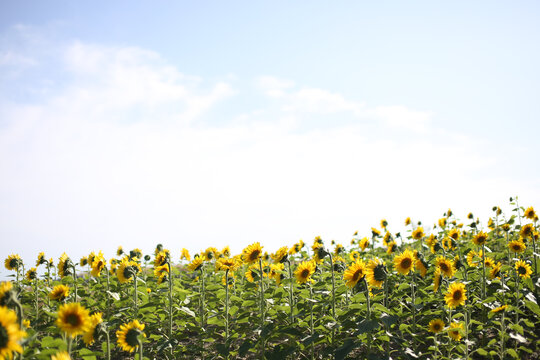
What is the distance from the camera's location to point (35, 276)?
7.96 meters

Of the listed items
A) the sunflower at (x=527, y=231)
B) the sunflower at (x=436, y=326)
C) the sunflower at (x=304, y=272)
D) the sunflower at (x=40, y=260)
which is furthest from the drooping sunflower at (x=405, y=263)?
the sunflower at (x=40, y=260)

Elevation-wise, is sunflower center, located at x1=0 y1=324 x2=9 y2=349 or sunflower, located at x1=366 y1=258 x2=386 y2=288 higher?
sunflower center, located at x1=0 y1=324 x2=9 y2=349

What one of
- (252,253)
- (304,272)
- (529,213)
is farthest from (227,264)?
(529,213)

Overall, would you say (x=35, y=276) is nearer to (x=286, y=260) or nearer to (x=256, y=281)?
(x=256, y=281)

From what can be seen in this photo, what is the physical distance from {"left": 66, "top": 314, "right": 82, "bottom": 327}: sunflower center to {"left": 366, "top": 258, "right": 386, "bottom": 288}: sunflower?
3233mm

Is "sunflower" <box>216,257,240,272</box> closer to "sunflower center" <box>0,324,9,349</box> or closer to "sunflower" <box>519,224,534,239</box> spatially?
"sunflower center" <box>0,324,9,349</box>

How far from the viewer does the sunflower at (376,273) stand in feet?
15.8

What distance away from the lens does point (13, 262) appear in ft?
26.3

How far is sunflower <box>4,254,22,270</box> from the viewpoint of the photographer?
7938 millimetres

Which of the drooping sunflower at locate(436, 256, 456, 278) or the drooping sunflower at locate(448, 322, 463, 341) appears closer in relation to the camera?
the drooping sunflower at locate(448, 322, 463, 341)

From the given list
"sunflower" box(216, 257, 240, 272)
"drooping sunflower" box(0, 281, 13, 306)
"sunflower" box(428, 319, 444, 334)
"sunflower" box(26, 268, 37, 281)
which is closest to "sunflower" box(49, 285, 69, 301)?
"drooping sunflower" box(0, 281, 13, 306)

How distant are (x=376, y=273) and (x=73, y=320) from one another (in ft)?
11.0

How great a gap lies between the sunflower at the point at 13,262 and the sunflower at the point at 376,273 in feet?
23.0

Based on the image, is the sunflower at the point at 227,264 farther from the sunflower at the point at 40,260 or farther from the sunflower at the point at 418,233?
the sunflower at the point at 418,233
